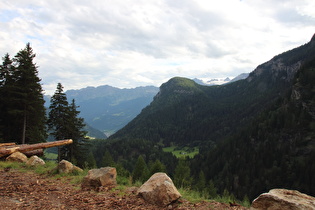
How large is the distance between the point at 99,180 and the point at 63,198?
1.72 meters

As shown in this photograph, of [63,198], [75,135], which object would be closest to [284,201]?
[63,198]

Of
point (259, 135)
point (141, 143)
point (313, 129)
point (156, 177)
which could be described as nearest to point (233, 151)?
point (259, 135)

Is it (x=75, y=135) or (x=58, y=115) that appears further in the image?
(x=75, y=135)

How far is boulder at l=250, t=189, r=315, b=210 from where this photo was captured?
6000mm

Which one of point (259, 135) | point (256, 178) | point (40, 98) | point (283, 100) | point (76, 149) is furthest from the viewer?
point (283, 100)

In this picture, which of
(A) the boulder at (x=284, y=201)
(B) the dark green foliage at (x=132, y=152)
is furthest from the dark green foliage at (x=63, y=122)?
(B) the dark green foliage at (x=132, y=152)

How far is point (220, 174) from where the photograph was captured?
13038cm

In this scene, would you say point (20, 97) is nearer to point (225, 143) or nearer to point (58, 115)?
point (58, 115)

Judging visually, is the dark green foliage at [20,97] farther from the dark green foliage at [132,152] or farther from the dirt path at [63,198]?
the dark green foliage at [132,152]

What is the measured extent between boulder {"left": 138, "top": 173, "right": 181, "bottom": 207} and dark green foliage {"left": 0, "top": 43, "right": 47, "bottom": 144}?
25603 millimetres

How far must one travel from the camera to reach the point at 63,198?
888 centimetres

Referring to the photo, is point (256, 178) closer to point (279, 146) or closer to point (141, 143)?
point (279, 146)

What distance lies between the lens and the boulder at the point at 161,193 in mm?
8117

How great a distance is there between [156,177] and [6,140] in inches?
1185
